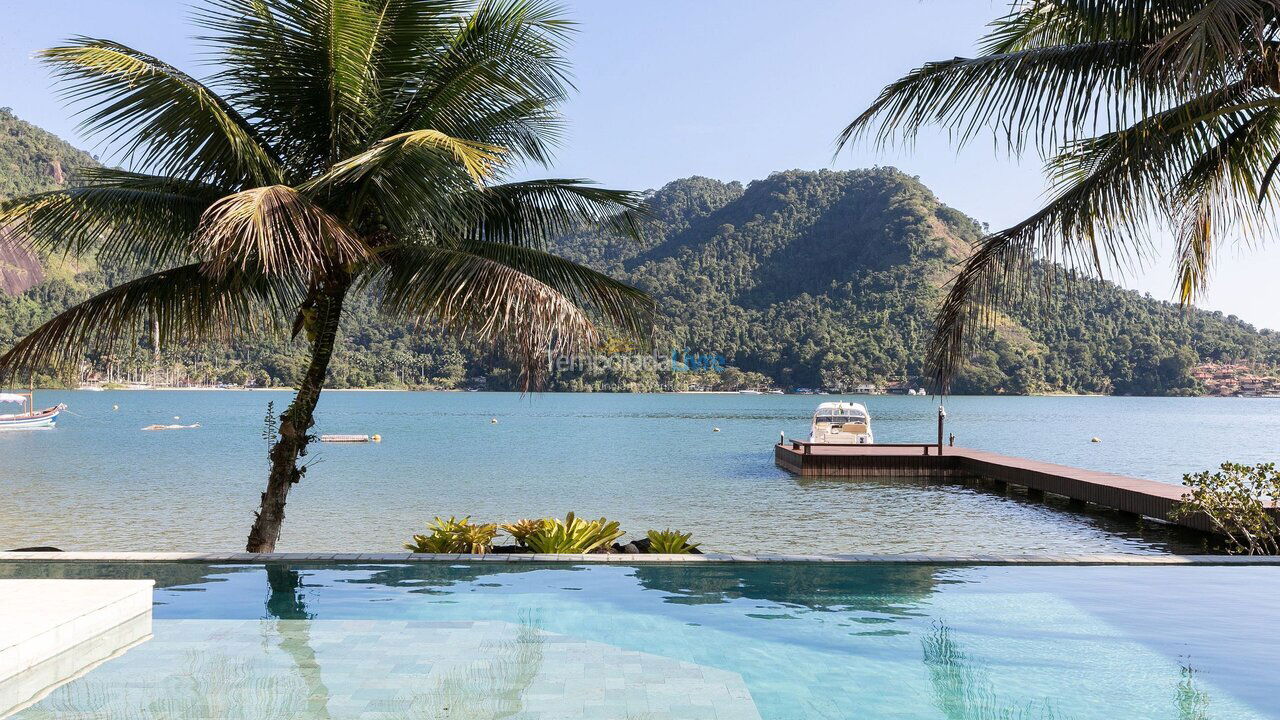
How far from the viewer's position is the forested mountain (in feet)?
318

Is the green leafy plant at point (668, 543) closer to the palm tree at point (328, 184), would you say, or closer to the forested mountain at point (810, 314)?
the palm tree at point (328, 184)

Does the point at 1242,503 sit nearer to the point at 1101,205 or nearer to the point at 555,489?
the point at 1101,205

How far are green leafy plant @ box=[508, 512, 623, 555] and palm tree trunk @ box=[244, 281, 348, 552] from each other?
2.15 meters

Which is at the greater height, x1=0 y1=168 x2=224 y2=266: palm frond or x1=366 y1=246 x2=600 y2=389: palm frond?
x1=0 y1=168 x2=224 y2=266: palm frond

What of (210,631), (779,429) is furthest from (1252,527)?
(779,429)

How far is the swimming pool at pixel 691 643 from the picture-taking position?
441 cm

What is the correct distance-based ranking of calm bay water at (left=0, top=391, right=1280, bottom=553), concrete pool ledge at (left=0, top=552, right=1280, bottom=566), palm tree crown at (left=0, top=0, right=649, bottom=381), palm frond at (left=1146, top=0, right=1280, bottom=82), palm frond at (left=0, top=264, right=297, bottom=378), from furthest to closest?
calm bay water at (left=0, top=391, right=1280, bottom=553) < palm frond at (left=0, top=264, right=297, bottom=378) < concrete pool ledge at (left=0, top=552, right=1280, bottom=566) < palm tree crown at (left=0, top=0, right=649, bottom=381) < palm frond at (left=1146, top=0, right=1280, bottom=82)

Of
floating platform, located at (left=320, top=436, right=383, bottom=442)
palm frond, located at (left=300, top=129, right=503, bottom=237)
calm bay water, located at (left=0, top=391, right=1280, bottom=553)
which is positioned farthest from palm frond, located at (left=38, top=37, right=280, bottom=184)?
floating platform, located at (left=320, top=436, right=383, bottom=442)

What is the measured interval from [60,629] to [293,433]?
385 cm

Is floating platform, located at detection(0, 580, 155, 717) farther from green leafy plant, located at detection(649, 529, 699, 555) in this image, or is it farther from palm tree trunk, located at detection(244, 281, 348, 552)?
green leafy plant, located at detection(649, 529, 699, 555)

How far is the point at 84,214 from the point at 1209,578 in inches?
341

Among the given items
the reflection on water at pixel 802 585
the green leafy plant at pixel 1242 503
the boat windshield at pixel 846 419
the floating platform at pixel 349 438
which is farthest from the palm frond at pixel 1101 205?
the floating platform at pixel 349 438

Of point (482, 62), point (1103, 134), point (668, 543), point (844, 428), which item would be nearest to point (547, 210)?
point (482, 62)

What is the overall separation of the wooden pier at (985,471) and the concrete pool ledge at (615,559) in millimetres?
8124
